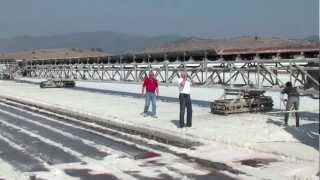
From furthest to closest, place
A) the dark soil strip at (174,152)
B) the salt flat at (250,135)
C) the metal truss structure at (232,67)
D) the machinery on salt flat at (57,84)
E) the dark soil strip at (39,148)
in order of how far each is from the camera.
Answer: the machinery on salt flat at (57,84), the metal truss structure at (232,67), the dark soil strip at (39,148), the salt flat at (250,135), the dark soil strip at (174,152)

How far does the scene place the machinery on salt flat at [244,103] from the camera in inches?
876

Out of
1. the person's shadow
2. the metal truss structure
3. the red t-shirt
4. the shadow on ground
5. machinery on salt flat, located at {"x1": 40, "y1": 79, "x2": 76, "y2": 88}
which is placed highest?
the metal truss structure

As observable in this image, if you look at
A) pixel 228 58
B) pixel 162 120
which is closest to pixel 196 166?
pixel 162 120

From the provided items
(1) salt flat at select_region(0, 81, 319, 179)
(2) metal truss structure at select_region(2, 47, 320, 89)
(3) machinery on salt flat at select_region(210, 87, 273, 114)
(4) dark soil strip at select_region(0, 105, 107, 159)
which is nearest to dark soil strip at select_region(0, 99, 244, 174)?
(1) salt flat at select_region(0, 81, 319, 179)

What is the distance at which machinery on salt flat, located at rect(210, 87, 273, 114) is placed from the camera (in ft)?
73.0

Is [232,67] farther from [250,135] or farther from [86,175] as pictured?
[86,175]

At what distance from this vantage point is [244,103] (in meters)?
22.7

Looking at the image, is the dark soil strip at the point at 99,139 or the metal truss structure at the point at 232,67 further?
the metal truss structure at the point at 232,67

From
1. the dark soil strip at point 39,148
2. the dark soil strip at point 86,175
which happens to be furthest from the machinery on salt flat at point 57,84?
the dark soil strip at point 86,175

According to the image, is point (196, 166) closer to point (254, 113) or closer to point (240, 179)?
point (240, 179)

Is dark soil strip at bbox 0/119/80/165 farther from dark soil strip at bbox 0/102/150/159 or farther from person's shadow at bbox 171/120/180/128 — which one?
person's shadow at bbox 171/120/180/128

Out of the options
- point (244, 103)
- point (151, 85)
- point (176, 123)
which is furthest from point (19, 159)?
point (244, 103)

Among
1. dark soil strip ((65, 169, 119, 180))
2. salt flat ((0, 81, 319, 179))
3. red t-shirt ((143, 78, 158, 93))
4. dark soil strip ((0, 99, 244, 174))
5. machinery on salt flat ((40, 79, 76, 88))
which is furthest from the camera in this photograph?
machinery on salt flat ((40, 79, 76, 88))

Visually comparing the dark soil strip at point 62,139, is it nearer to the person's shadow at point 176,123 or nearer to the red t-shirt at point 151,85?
the person's shadow at point 176,123
